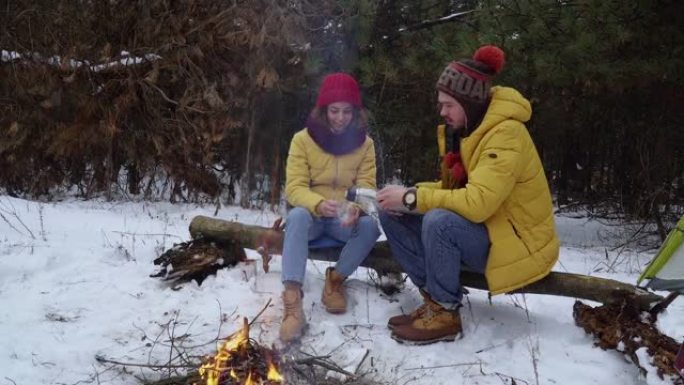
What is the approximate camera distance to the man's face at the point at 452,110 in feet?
10.4

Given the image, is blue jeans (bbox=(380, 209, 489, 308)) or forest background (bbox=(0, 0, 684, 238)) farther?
forest background (bbox=(0, 0, 684, 238))

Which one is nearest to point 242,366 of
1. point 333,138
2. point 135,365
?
point 135,365

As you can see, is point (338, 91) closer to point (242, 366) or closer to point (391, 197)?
point (391, 197)

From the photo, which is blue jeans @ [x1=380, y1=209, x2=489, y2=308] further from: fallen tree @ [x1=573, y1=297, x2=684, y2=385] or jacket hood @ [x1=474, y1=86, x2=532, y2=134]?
fallen tree @ [x1=573, y1=297, x2=684, y2=385]

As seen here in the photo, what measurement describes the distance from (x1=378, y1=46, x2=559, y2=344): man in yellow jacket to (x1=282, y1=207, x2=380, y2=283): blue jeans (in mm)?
437

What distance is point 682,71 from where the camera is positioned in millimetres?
5359

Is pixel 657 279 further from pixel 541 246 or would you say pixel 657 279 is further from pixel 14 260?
pixel 14 260

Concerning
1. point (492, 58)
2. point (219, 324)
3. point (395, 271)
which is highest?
point (492, 58)

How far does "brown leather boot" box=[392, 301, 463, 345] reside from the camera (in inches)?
127

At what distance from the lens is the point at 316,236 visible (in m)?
3.81

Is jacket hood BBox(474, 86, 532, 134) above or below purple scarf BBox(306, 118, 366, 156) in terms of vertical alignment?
above

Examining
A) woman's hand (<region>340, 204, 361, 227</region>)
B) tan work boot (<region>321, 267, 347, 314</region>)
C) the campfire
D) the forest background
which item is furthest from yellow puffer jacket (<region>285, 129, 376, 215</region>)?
the forest background

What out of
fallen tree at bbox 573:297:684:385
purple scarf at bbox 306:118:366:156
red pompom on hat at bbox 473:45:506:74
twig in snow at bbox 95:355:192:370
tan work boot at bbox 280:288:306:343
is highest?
red pompom on hat at bbox 473:45:506:74

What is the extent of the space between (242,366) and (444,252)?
1229mm
